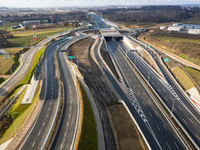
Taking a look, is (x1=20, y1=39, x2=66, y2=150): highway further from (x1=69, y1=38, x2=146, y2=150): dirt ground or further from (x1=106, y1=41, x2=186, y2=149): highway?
(x1=106, y1=41, x2=186, y2=149): highway

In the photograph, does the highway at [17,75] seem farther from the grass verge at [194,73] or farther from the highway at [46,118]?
the grass verge at [194,73]

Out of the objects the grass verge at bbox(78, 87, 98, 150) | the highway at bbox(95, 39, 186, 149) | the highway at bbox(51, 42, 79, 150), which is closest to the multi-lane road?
the highway at bbox(51, 42, 79, 150)

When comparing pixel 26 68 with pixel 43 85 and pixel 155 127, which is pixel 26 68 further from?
pixel 155 127

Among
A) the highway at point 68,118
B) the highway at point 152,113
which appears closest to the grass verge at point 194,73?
the highway at point 152,113

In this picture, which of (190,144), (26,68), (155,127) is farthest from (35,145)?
(26,68)

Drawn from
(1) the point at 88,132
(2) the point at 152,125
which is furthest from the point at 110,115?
(2) the point at 152,125
